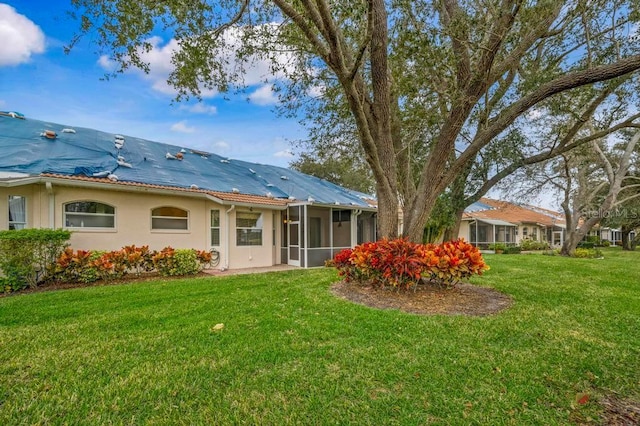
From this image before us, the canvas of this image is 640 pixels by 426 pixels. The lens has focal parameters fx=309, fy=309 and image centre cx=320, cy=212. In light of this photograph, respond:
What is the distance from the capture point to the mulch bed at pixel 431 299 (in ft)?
18.2

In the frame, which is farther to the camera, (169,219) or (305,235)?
(305,235)

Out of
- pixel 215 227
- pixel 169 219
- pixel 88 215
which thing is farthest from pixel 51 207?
pixel 215 227

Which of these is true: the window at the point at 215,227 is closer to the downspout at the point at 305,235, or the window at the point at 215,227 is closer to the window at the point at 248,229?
the window at the point at 248,229

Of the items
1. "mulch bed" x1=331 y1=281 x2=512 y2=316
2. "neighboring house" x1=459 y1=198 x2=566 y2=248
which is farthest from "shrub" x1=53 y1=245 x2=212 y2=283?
"neighboring house" x1=459 y1=198 x2=566 y2=248

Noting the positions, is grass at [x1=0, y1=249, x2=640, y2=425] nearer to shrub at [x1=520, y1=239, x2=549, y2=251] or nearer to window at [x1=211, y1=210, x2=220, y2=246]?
window at [x1=211, y1=210, x2=220, y2=246]

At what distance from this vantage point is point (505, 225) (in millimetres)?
27656

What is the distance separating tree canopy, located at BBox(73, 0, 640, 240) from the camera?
599 centimetres

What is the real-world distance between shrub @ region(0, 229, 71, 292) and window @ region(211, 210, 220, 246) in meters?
4.50

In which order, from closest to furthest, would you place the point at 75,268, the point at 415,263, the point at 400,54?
the point at 415,263 → the point at 400,54 → the point at 75,268

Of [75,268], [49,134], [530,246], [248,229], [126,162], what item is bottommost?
[530,246]

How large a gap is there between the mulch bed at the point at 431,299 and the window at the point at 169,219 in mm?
6789

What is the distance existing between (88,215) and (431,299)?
995 centimetres

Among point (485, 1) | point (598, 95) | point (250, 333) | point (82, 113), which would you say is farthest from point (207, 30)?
point (598, 95)

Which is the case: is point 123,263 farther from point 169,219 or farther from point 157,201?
point 157,201
